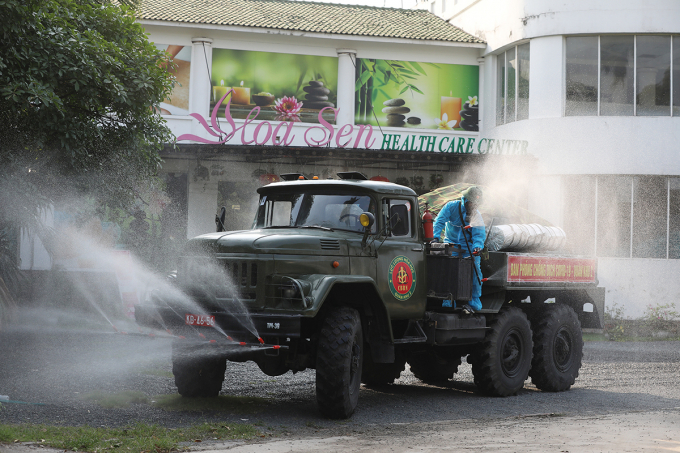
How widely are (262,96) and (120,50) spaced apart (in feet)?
45.8

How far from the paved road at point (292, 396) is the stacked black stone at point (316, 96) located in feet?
42.6

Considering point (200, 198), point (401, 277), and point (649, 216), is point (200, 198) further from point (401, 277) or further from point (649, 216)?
point (401, 277)

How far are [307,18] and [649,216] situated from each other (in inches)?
526

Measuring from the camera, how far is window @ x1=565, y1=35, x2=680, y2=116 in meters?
22.8

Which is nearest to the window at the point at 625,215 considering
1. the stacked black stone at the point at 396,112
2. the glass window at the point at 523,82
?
the glass window at the point at 523,82

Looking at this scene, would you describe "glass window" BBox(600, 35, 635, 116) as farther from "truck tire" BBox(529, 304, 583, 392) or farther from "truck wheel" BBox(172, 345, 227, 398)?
"truck wheel" BBox(172, 345, 227, 398)

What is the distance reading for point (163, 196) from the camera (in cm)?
2430

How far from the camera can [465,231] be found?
1040 cm

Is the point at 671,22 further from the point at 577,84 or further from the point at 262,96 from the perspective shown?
the point at 262,96

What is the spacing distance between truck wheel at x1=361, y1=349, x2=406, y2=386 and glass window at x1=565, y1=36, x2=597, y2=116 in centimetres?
1481

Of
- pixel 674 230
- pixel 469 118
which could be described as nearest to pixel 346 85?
pixel 469 118

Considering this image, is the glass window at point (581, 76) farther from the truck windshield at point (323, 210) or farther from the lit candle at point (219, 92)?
the truck windshield at point (323, 210)

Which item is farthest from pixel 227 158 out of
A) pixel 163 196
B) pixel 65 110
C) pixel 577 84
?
pixel 65 110

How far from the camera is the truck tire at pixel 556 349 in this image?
1139 cm
